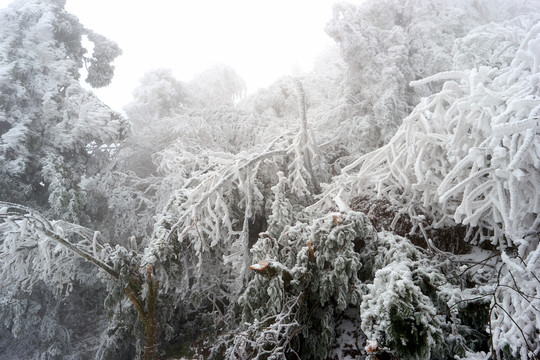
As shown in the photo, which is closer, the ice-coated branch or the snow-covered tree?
the ice-coated branch

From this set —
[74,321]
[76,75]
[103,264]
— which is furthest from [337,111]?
[74,321]

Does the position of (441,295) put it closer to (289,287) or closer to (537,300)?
(537,300)

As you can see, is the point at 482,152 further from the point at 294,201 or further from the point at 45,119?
the point at 45,119

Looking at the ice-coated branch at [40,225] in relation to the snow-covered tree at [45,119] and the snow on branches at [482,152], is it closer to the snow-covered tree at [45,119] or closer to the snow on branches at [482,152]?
the snow-covered tree at [45,119]

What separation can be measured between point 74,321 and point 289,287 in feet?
28.2

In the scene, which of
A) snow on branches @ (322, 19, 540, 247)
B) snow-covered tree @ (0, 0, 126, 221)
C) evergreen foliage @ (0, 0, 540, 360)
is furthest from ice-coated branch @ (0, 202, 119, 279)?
snow on branches @ (322, 19, 540, 247)

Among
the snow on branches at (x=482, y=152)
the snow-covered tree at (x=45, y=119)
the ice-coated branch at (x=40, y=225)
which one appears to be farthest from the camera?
the snow-covered tree at (x=45, y=119)

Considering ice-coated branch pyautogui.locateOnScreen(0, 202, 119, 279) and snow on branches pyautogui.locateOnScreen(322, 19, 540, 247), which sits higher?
snow on branches pyautogui.locateOnScreen(322, 19, 540, 247)

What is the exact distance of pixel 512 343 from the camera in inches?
92.0

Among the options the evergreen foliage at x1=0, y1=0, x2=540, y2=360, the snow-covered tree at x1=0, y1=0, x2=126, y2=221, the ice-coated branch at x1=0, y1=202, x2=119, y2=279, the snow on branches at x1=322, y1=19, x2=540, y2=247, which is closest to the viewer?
the snow on branches at x1=322, y1=19, x2=540, y2=247

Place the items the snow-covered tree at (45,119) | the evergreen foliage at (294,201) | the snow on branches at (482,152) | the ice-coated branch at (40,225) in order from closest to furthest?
the snow on branches at (482,152)
the evergreen foliage at (294,201)
the ice-coated branch at (40,225)
the snow-covered tree at (45,119)

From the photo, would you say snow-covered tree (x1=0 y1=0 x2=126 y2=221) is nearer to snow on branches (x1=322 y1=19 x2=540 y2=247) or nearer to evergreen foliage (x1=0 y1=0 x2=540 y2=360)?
evergreen foliage (x1=0 y1=0 x2=540 y2=360)

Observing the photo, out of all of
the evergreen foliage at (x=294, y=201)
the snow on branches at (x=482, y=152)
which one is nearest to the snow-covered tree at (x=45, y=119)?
the evergreen foliage at (x=294, y=201)

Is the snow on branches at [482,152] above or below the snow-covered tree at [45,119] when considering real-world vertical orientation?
above
